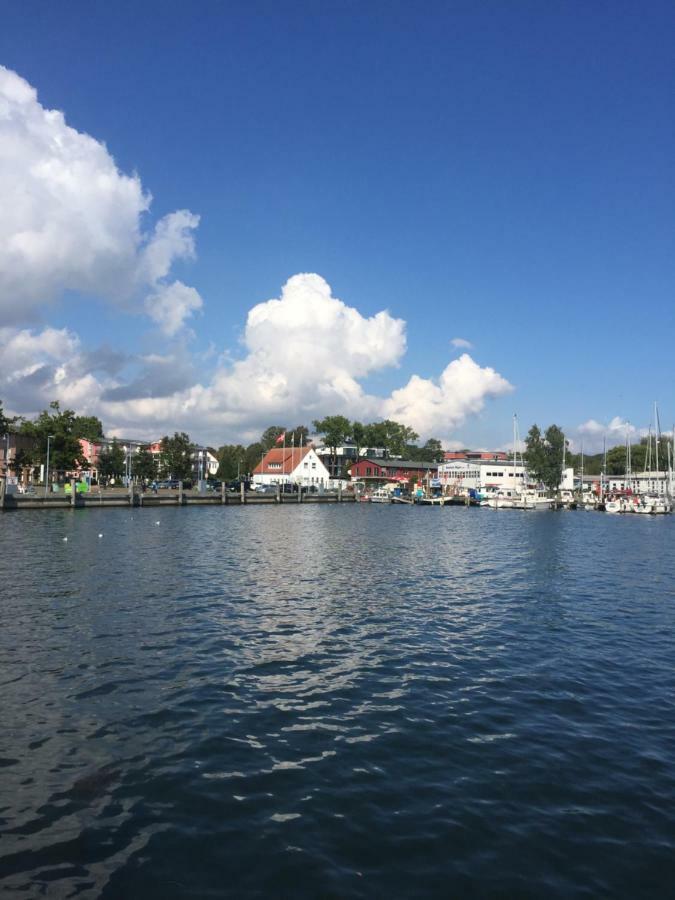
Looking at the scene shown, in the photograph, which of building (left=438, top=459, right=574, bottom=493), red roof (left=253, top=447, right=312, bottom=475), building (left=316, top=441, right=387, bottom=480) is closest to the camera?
building (left=438, top=459, right=574, bottom=493)

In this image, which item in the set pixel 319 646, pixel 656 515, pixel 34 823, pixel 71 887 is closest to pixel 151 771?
pixel 34 823

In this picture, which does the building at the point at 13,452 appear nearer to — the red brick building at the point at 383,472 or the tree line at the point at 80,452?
the tree line at the point at 80,452

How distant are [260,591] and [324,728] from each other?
1461 centimetres

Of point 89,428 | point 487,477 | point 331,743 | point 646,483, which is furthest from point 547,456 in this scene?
point 331,743

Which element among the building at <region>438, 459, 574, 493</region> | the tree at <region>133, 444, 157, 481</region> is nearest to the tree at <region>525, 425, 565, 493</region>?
the building at <region>438, 459, 574, 493</region>

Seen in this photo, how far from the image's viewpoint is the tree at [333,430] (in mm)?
166350

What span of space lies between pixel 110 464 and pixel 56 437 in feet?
128

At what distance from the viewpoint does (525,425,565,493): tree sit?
450ft

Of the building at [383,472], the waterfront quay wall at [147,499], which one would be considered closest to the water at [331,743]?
the waterfront quay wall at [147,499]

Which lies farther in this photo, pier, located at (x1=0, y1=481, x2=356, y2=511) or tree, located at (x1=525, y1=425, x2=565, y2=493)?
tree, located at (x1=525, y1=425, x2=565, y2=493)

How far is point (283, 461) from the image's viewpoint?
164m

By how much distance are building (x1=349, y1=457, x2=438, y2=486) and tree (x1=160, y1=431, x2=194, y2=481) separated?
146ft

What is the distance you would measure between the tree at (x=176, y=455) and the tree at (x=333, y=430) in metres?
43.3

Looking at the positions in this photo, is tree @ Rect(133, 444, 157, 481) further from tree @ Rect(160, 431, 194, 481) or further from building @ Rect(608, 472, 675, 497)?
building @ Rect(608, 472, 675, 497)
